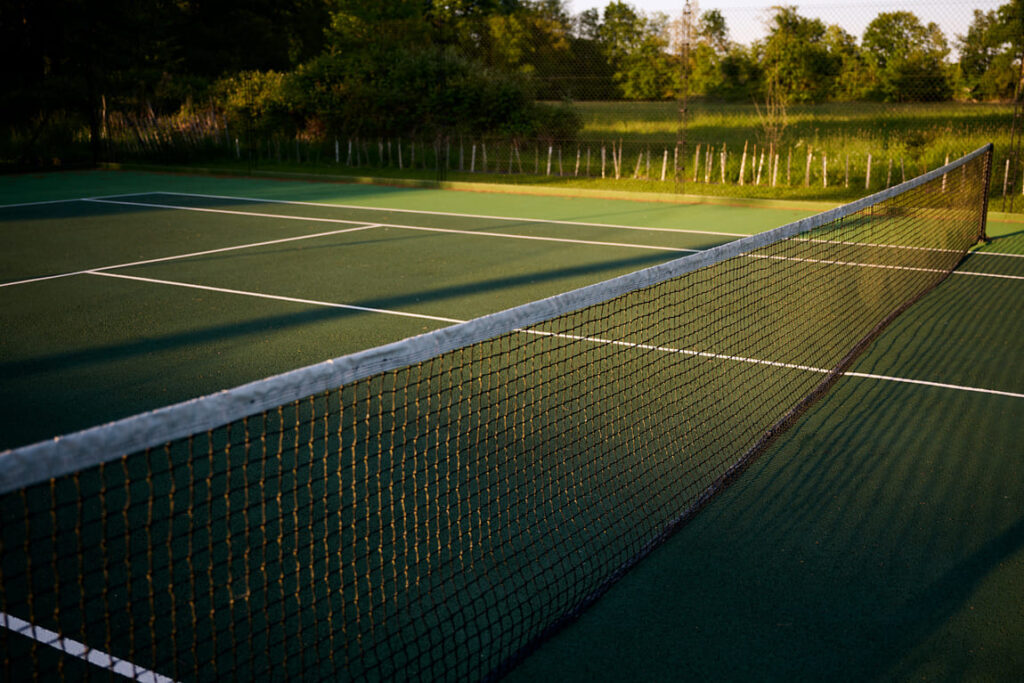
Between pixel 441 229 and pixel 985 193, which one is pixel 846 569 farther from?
pixel 985 193

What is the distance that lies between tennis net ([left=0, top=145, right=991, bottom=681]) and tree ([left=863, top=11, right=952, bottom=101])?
1344 centimetres

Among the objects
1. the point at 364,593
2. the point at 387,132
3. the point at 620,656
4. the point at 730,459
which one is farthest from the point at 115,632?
the point at 387,132

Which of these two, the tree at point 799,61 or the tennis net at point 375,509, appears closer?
the tennis net at point 375,509

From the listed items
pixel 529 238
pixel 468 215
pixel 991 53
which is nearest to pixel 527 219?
pixel 468 215

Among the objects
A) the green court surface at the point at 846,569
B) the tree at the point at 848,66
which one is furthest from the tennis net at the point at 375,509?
the tree at the point at 848,66

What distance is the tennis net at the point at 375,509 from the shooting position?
343cm

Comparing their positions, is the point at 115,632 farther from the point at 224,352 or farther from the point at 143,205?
the point at 143,205

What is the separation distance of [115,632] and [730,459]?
3.49 meters

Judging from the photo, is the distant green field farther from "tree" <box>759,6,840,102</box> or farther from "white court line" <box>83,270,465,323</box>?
"white court line" <box>83,270,465,323</box>

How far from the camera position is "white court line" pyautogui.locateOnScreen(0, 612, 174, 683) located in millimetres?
3398

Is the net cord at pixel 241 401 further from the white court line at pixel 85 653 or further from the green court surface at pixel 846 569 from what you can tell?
the green court surface at pixel 846 569

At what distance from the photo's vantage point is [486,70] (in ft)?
84.8

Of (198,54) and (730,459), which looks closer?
(730,459)

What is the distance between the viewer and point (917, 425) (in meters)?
6.17
